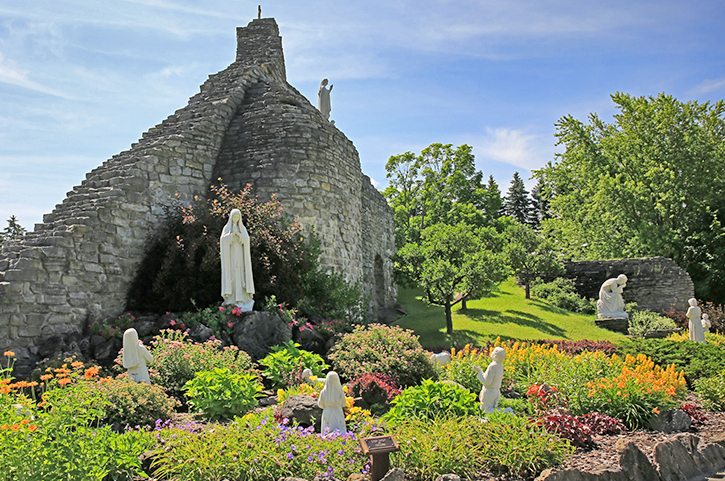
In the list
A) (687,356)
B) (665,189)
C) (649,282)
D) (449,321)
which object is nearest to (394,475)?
(687,356)

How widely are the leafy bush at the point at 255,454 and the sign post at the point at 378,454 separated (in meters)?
0.23

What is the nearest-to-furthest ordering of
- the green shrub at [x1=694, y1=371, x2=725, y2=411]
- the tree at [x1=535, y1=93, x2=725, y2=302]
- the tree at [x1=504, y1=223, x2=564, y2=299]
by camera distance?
1. the green shrub at [x1=694, y1=371, x2=725, y2=411]
2. the tree at [x1=504, y1=223, x2=564, y2=299]
3. the tree at [x1=535, y1=93, x2=725, y2=302]

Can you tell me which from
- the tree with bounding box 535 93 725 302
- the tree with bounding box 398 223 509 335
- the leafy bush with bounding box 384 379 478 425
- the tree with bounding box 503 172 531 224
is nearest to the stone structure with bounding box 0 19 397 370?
the tree with bounding box 398 223 509 335

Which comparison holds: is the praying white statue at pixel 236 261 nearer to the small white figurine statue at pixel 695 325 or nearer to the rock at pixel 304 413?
the rock at pixel 304 413

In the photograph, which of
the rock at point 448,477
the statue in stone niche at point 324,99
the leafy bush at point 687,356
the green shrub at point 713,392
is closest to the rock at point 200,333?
the rock at point 448,477

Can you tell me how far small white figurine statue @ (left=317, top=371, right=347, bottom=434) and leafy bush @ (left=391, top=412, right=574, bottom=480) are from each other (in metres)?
0.60

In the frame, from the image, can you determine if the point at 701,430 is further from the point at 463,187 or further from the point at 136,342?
the point at 463,187

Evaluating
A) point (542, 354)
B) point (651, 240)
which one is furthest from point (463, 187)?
point (542, 354)

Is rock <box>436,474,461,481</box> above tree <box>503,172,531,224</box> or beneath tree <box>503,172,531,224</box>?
beneath

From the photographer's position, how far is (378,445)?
4.11m

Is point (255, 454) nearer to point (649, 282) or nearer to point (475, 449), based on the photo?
point (475, 449)

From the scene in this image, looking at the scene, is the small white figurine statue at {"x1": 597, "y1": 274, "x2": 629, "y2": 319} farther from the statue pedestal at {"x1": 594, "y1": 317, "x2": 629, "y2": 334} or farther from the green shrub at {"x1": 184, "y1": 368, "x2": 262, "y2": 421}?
the green shrub at {"x1": 184, "y1": 368, "x2": 262, "y2": 421}

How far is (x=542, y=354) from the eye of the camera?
8.80 meters

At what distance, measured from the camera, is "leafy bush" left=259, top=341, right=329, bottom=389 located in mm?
7500
